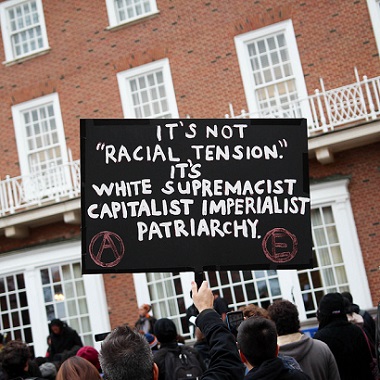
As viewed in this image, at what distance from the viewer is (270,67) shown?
15.6m

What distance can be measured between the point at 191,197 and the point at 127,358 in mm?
1826

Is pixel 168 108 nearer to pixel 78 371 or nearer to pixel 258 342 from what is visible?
pixel 258 342

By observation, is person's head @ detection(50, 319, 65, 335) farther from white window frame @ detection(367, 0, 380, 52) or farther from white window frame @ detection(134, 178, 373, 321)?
white window frame @ detection(367, 0, 380, 52)

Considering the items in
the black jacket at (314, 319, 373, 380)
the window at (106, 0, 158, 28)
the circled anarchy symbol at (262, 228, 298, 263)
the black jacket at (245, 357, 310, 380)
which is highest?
the window at (106, 0, 158, 28)

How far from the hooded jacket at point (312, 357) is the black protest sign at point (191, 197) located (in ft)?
2.28

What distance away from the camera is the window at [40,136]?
17.2 meters

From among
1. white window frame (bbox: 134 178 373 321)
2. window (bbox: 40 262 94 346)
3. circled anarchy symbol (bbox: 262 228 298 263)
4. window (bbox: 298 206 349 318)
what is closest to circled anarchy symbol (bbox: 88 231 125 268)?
circled anarchy symbol (bbox: 262 228 298 263)

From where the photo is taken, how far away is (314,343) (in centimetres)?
504

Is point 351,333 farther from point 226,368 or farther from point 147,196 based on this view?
point 226,368

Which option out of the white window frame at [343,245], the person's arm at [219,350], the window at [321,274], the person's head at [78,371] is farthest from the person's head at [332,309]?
the window at [321,274]

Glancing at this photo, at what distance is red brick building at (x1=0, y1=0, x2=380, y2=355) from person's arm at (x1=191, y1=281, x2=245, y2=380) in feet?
35.7

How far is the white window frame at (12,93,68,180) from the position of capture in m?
17.2

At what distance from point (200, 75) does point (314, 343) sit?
11.5 metres

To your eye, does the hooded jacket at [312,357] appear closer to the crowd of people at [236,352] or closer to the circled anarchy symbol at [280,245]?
the crowd of people at [236,352]
